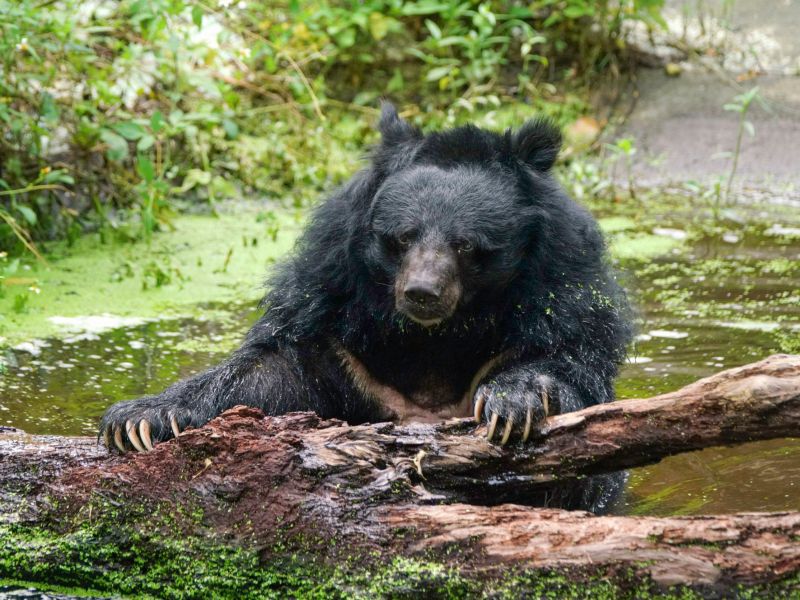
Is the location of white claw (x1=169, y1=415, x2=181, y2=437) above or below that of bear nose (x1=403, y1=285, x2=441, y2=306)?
below

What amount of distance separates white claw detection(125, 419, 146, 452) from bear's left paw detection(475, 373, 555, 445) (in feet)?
3.61

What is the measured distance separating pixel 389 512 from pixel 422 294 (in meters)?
1.01

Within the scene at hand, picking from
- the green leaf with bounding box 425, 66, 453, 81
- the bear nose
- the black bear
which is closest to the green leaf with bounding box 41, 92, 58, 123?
the black bear

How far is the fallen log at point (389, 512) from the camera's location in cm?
280

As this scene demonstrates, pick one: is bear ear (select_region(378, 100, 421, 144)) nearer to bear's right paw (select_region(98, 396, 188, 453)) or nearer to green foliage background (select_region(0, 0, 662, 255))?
bear's right paw (select_region(98, 396, 188, 453))

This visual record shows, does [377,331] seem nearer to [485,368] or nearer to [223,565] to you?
→ [485,368]

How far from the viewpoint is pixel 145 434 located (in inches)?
147

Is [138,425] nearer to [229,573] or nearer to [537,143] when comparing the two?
[229,573]

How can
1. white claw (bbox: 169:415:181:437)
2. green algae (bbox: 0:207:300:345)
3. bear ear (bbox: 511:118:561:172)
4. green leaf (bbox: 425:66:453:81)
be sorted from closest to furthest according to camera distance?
white claw (bbox: 169:415:181:437) → bear ear (bbox: 511:118:561:172) → green algae (bbox: 0:207:300:345) → green leaf (bbox: 425:66:453:81)

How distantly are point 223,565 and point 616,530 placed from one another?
1.08 m

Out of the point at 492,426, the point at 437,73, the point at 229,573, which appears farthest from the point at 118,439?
the point at 437,73

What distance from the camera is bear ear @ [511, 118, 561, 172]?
169 inches

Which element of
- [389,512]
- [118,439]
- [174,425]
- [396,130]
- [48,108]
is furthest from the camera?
[48,108]

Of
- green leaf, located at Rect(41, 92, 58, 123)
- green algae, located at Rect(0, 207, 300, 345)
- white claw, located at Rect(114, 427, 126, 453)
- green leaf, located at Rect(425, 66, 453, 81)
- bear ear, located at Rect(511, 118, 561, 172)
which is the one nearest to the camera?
white claw, located at Rect(114, 427, 126, 453)
